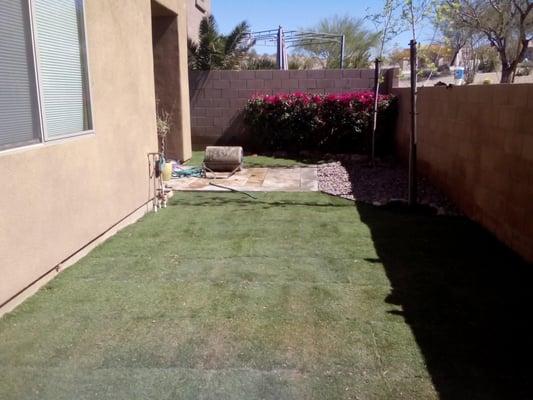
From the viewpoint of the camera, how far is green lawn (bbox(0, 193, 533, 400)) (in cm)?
292

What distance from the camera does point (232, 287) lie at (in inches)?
170

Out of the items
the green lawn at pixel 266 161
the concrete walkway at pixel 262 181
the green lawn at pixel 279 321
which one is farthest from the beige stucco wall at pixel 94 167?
the green lawn at pixel 266 161

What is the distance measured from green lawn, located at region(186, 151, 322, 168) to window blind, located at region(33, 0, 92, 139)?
602cm

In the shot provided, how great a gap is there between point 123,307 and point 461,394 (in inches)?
97.1

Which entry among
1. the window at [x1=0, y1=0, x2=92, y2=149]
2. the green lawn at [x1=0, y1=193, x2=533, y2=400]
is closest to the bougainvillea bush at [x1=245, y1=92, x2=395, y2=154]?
the green lawn at [x1=0, y1=193, x2=533, y2=400]

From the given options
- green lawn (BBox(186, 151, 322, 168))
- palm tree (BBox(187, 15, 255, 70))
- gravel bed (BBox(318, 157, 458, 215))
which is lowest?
gravel bed (BBox(318, 157, 458, 215))

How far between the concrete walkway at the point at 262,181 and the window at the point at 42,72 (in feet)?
11.9

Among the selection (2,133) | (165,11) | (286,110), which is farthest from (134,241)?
(286,110)

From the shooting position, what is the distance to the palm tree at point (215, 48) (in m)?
13.3

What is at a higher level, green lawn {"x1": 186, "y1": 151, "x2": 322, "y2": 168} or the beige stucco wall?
the beige stucco wall

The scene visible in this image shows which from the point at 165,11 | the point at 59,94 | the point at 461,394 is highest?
the point at 165,11

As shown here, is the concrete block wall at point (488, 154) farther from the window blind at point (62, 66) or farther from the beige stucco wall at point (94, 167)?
the window blind at point (62, 66)

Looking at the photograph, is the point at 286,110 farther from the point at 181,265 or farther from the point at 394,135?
the point at 181,265

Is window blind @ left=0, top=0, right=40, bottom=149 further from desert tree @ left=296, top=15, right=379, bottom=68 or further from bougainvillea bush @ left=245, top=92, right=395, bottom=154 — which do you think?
desert tree @ left=296, top=15, right=379, bottom=68
